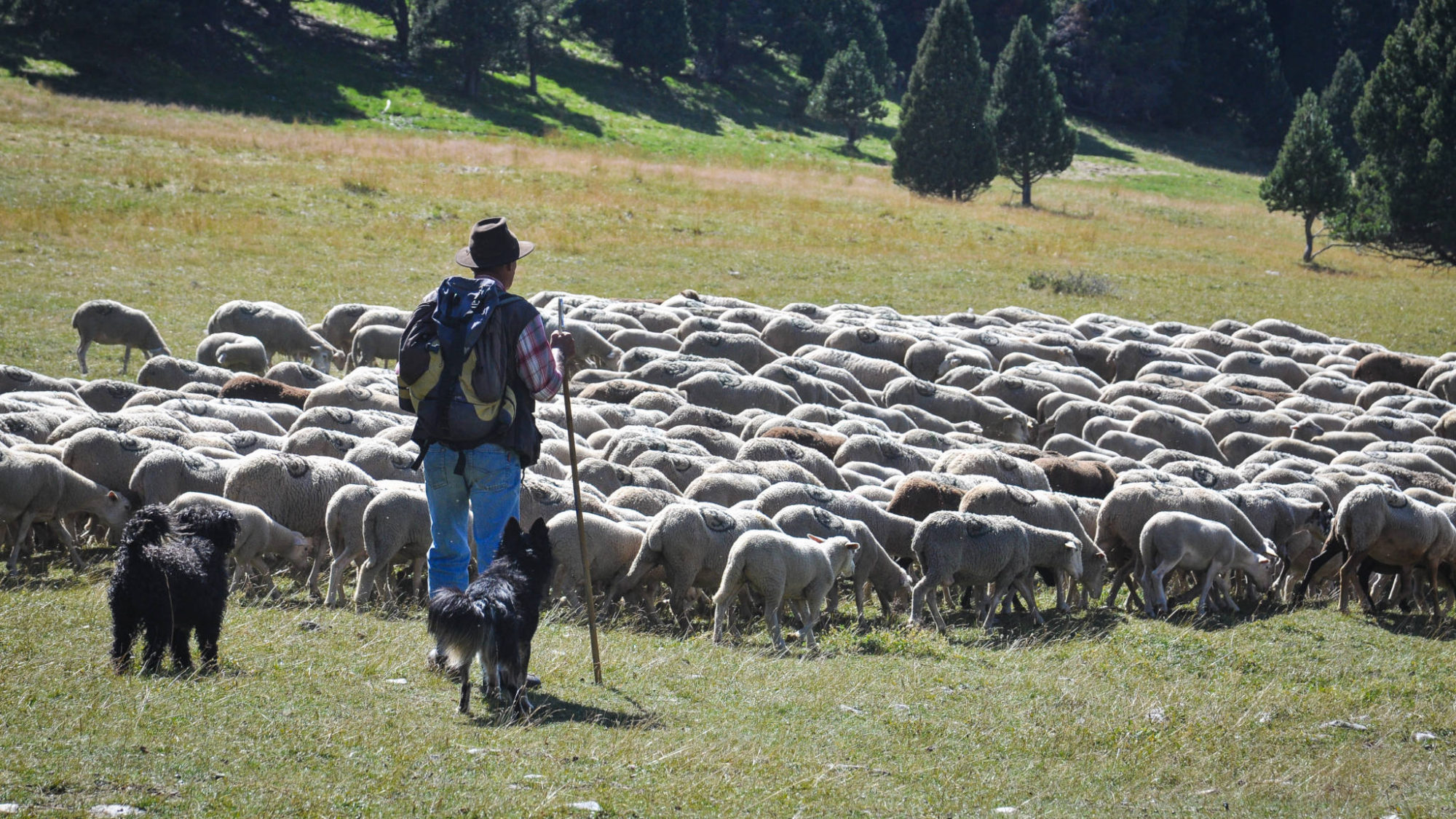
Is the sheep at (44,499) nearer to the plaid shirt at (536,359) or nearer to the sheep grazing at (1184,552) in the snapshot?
the plaid shirt at (536,359)

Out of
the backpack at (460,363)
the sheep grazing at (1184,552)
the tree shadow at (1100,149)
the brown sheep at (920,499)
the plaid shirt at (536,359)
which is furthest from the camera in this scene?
the tree shadow at (1100,149)

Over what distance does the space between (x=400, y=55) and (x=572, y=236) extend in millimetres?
44527

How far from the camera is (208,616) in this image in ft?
21.9

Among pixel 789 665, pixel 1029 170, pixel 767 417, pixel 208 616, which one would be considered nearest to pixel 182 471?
pixel 208 616

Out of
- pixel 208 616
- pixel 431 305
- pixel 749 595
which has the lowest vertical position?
pixel 749 595

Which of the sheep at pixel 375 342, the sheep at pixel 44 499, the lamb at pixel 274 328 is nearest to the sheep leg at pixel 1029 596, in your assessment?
the sheep at pixel 44 499

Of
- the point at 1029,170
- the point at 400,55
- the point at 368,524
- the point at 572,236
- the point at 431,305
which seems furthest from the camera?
the point at 400,55

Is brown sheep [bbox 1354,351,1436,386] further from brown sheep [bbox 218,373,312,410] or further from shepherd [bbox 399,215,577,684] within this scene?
shepherd [bbox 399,215,577,684]

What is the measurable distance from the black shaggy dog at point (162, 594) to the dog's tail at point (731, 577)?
3740mm

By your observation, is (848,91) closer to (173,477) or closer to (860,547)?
(860,547)

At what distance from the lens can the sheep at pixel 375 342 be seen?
20.3m

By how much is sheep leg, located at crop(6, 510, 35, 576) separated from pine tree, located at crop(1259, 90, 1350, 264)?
43349mm

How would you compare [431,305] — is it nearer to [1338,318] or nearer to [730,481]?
[730,481]

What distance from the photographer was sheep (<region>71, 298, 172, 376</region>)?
18703 millimetres
